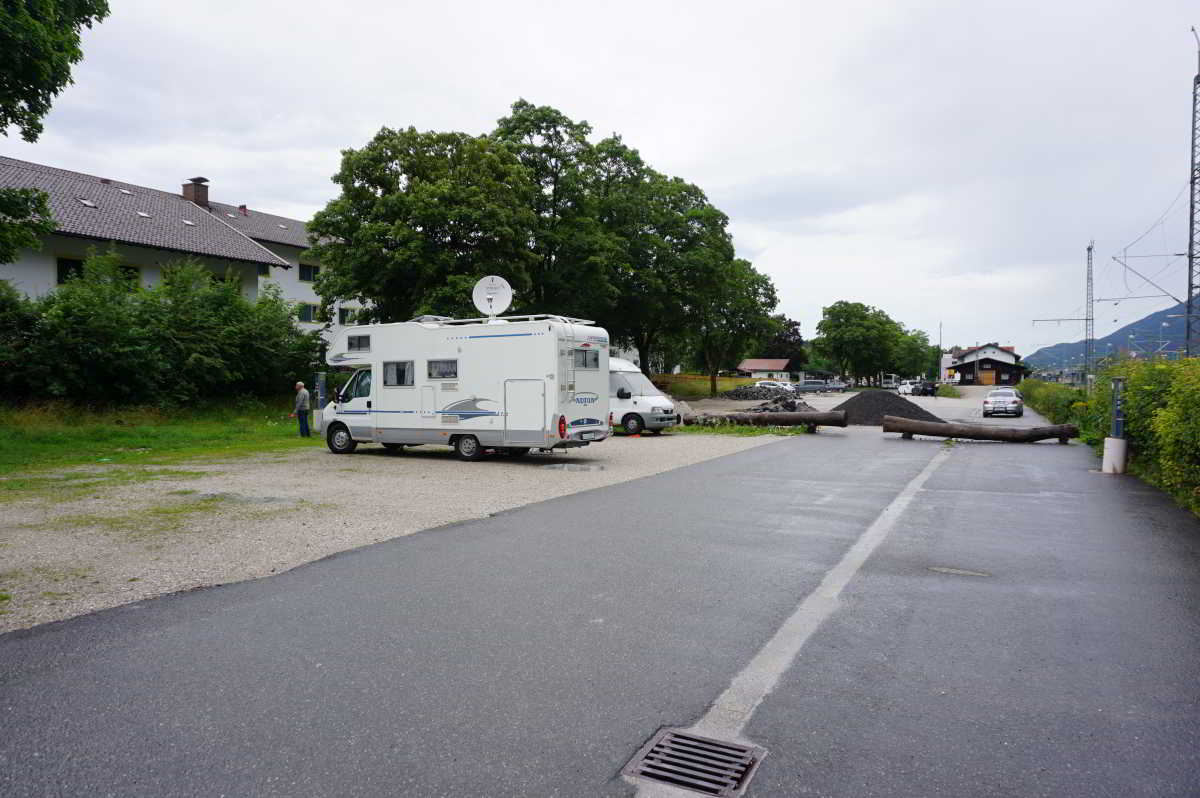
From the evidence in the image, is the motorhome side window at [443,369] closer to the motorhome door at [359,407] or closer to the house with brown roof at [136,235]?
the motorhome door at [359,407]

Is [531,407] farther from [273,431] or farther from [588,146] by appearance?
[588,146]

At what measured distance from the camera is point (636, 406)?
933 inches

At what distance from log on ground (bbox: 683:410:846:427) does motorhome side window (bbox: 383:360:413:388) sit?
12.9 metres

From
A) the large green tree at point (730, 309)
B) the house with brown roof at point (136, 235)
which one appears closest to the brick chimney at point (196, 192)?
the house with brown roof at point (136, 235)

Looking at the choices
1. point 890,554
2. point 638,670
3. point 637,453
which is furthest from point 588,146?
point 638,670

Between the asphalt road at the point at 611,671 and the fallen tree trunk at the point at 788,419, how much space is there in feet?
55.4

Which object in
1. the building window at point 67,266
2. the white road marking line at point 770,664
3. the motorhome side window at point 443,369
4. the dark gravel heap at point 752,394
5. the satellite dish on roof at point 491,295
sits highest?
the building window at point 67,266

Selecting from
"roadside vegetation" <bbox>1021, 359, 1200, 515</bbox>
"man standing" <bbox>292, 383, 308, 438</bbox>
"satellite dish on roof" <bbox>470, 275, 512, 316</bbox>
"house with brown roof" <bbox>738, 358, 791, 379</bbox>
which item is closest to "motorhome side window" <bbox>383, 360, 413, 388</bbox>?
"satellite dish on roof" <bbox>470, 275, 512, 316</bbox>

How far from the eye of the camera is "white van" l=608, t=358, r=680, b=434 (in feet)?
77.7

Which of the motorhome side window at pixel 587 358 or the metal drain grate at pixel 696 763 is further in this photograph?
the motorhome side window at pixel 587 358

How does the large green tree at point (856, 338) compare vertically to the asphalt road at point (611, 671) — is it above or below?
above

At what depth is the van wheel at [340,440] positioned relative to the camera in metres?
17.5

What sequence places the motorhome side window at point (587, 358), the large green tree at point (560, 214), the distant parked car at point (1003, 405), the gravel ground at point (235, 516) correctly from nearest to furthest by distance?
the gravel ground at point (235, 516) < the motorhome side window at point (587, 358) < the large green tree at point (560, 214) < the distant parked car at point (1003, 405)

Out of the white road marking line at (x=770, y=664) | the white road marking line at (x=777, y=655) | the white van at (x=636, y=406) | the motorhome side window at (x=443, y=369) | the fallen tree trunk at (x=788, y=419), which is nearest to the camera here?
the white road marking line at (x=770, y=664)
